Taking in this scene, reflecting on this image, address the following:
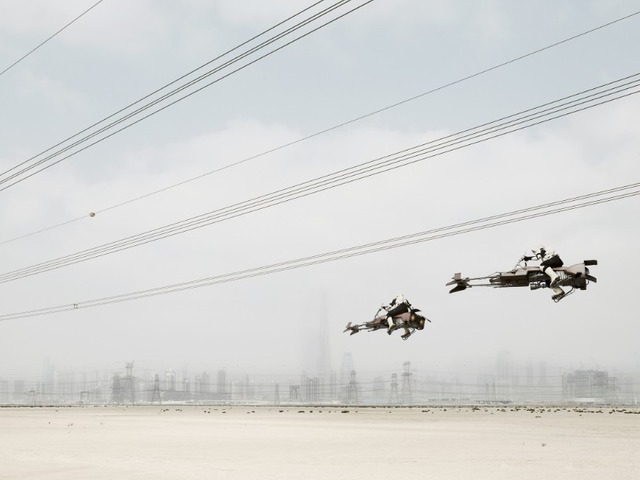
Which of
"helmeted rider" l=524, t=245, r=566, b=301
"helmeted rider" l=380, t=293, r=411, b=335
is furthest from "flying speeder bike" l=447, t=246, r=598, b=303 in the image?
"helmeted rider" l=380, t=293, r=411, b=335

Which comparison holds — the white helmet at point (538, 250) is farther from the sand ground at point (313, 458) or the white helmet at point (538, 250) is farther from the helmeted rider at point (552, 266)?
the sand ground at point (313, 458)

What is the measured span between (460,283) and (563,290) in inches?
160

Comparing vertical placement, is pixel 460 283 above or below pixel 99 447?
above

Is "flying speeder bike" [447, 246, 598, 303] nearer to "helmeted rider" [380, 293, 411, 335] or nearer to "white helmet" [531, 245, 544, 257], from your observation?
"white helmet" [531, 245, 544, 257]

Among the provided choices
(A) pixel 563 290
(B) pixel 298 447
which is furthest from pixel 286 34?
(B) pixel 298 447

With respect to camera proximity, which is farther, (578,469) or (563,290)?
(578,469)

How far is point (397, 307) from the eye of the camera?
1378 inches

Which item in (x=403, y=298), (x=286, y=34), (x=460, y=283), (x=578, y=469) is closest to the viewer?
(x=286, y=34)

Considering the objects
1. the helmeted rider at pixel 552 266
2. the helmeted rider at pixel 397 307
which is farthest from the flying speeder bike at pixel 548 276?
the helmeted rider at pixel 397 307

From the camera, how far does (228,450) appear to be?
3706 cm

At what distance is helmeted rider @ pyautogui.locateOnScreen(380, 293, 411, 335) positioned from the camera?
1377 inches

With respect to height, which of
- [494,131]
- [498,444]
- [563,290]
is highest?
[494,131]

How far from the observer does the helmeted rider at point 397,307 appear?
3497 centimetres

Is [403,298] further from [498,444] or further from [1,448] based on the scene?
[1,448]
